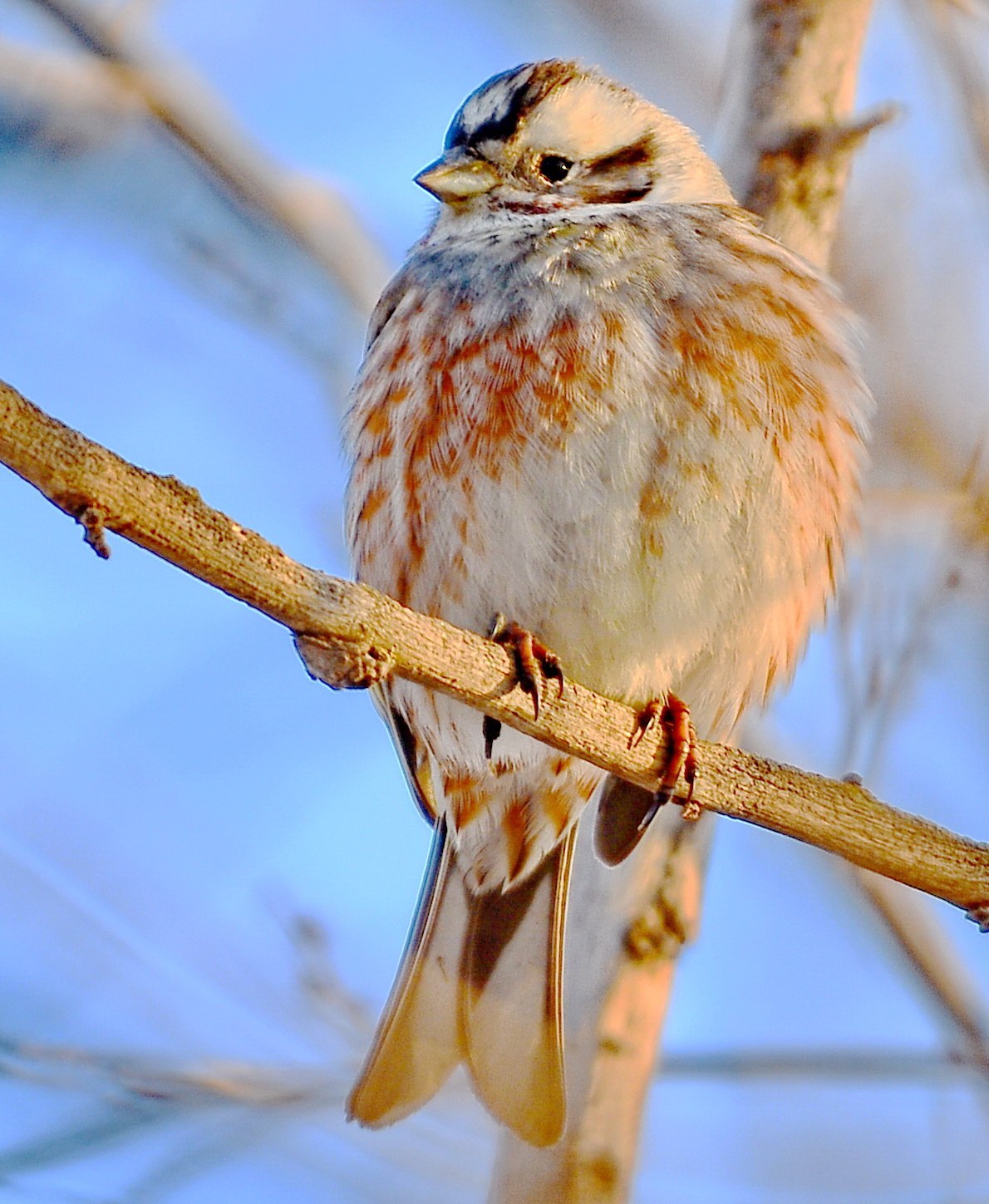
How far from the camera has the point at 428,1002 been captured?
3.98 metres

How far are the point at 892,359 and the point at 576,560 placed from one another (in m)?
2.23

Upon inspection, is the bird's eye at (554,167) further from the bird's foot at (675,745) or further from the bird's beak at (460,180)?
the bird's foot at (675,745)

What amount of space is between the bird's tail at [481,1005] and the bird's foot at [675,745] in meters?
0.78

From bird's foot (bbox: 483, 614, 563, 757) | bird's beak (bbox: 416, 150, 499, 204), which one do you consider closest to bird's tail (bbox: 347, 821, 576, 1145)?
bird's foot (bbox: 483, 614, 563, 757)

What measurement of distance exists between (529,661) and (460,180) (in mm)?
1725

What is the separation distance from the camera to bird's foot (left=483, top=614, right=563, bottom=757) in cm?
314

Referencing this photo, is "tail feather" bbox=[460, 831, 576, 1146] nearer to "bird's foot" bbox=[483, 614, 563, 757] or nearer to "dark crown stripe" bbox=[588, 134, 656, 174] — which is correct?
"bird's foot" bbox=[483, 614, 563, 757]

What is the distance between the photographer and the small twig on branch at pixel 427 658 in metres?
2.46

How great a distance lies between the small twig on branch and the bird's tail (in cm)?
87

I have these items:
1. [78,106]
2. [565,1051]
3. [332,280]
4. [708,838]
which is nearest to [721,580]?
[708,838]

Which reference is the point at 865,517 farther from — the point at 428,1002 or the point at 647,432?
the point at 428,1002

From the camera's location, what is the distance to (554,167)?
14.6 ft

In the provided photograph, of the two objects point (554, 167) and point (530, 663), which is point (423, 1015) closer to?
point (530, 663)

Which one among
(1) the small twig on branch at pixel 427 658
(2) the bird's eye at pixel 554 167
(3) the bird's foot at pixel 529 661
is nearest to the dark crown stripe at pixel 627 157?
(2) the bird's eye at pixel 554 167
